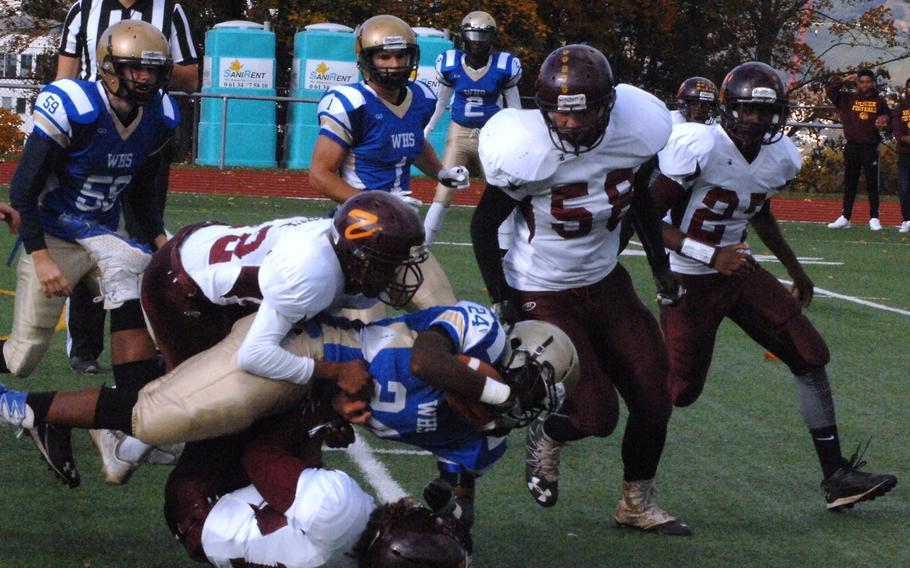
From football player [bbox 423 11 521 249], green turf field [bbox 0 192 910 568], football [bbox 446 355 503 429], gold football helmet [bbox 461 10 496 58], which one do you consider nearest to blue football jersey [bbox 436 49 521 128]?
football player [bbox 423 11 521 249]

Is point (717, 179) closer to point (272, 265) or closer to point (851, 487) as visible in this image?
point (851, 487)

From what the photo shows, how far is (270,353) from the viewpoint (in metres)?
3.67

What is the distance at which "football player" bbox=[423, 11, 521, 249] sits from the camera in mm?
12250

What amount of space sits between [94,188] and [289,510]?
1.93 m

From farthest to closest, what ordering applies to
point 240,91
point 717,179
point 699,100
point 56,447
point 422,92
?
point 240,91
point 699,100
point 422,92
point 717,179
point 56,447

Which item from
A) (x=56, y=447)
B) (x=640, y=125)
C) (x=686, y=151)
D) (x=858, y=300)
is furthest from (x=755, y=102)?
(x=858, y=300)

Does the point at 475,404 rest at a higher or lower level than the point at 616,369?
higher

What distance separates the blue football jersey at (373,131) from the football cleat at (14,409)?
7.08ft

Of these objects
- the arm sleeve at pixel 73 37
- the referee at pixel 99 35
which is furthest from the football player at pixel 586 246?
the arm sleeve at pixel 73 37

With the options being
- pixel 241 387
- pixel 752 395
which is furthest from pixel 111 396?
pixel 752 395

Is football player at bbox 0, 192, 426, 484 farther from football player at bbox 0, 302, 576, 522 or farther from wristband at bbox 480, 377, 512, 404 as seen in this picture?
wristband at bbox 480, 377, 512, 404

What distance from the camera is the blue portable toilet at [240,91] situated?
20.7 meters

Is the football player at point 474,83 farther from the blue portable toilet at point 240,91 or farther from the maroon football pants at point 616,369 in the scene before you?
the blue portable toilet at point 240,91

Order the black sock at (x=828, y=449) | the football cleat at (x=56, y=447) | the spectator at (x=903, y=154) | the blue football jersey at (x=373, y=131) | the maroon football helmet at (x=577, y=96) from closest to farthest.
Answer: the football cleat at (x=56, y=447) < the maroon football helmet at (x=577, y=96) < the black sock at (x=828, y=449) < the blue football jersey at (x=373, y=131) < the spectator at (x=903, y=154)
